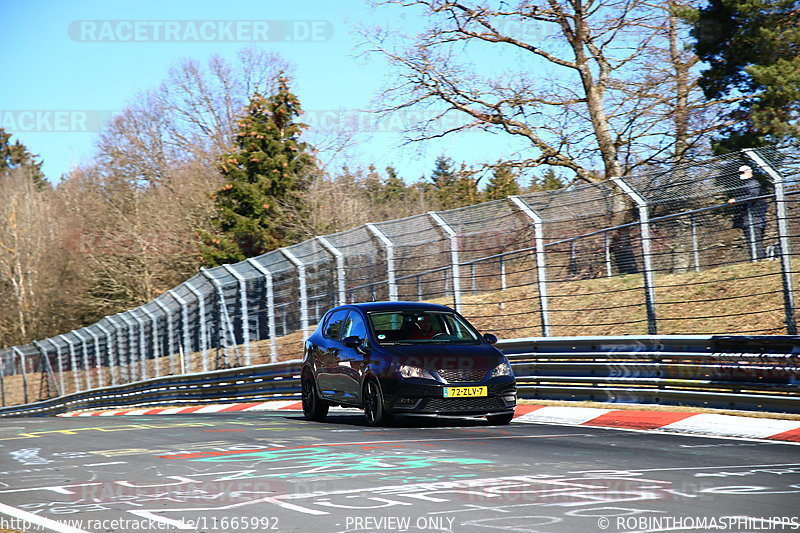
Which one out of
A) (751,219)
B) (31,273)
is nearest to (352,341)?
(751,219)

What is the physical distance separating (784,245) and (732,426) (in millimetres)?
2435

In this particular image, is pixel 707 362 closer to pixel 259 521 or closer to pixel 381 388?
pixel 381 388

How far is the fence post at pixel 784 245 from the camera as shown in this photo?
11.9 meters

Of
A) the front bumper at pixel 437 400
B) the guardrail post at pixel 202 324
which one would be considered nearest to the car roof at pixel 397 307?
the front bumper at pixel 437 400

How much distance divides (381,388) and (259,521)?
19.7 feet

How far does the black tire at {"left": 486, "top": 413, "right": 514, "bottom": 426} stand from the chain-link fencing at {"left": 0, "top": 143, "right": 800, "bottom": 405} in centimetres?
164

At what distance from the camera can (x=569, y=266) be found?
16.9m

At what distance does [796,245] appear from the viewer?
14453mm

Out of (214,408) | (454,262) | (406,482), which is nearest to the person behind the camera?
(406,482)

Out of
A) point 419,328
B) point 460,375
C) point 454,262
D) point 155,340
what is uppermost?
point 454,262

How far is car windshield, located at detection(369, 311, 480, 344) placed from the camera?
12914 mm

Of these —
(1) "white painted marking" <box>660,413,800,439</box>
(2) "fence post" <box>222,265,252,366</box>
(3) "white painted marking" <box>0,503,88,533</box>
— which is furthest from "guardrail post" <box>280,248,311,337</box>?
(3) "white painted marking" <box>0,503,88,533</box>

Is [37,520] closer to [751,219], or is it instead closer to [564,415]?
[564,415]

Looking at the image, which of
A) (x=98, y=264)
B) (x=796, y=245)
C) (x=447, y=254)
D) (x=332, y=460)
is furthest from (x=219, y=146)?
(x=332, y=460)
